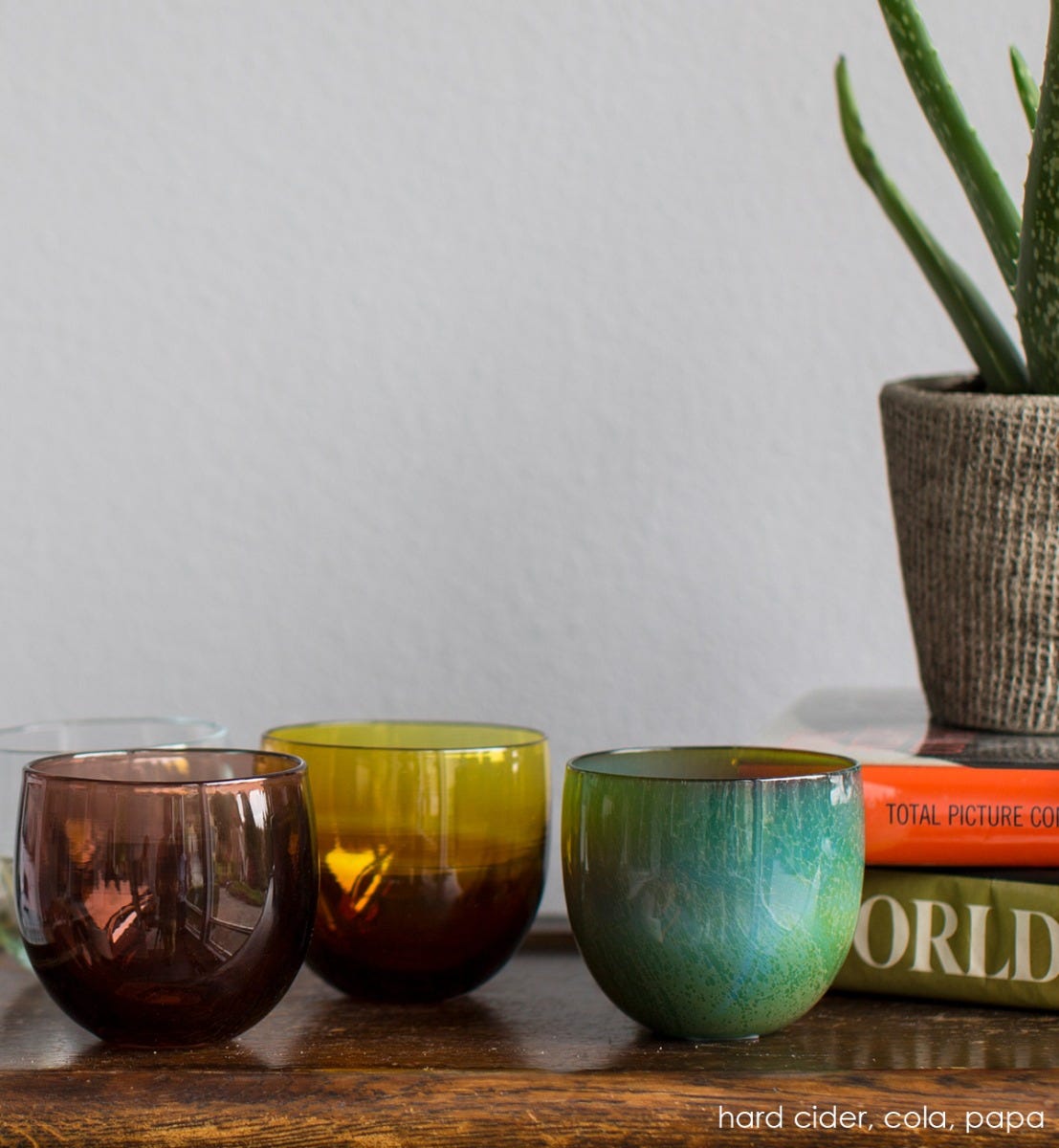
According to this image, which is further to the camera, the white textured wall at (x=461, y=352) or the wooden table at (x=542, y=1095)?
the white textured wall at (x=461, y=352)

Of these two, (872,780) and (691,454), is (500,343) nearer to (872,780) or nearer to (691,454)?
(691,454)

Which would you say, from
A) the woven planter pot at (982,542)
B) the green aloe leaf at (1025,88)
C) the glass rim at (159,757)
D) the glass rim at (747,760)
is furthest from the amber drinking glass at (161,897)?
the green aloe leaf at (1025,88)

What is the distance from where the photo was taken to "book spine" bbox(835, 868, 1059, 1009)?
469 mm

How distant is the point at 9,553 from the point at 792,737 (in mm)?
396

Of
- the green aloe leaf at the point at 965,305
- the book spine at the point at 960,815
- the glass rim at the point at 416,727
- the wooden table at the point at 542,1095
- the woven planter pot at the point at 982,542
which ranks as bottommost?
the wooden table at the point at 542,1095

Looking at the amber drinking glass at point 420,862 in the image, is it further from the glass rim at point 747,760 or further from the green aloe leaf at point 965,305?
the green aloe leaf at point 965,305

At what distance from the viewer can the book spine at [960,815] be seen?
469mm

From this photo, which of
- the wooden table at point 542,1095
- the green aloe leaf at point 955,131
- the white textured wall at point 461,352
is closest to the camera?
the wooden table at point 542,1095

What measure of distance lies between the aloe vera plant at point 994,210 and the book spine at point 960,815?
0.15 m

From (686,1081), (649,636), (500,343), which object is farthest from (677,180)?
(686,1081)

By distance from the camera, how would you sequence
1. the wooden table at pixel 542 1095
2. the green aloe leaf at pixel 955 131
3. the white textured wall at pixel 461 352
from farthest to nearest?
the white textured wall at pixel 461 352, the green aloe leaf at pixel 955 131, the wooden table at pixel 542 1095

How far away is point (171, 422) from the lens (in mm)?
686

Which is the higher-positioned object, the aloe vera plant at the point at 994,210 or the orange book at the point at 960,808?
the aloe vera plant at the point at 994,210

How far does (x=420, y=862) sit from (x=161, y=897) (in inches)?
3.9
